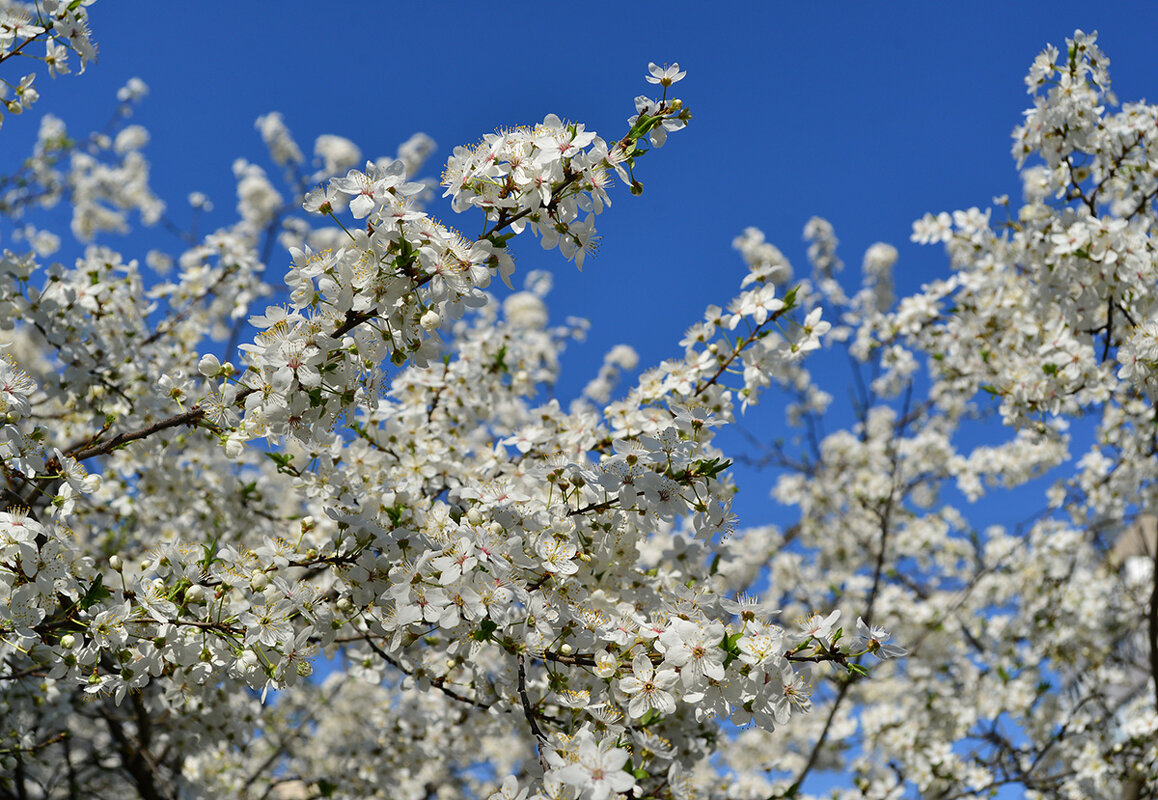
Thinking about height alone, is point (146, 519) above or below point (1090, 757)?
above

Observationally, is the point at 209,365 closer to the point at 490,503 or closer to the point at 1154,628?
the point at 490,503

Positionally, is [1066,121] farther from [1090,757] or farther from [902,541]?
[902,541]

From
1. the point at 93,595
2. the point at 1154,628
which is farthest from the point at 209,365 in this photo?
the point at 1154,628

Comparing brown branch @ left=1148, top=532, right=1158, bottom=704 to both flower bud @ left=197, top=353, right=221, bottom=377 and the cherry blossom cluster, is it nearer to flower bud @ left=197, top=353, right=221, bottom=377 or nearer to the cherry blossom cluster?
flower bud @ left=197, top=353, right=221, bottom=377

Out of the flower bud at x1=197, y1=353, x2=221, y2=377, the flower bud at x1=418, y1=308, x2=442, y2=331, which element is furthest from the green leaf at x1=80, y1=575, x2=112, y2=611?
the flower bud at x1=418, y1=308, x2=442, y2=331

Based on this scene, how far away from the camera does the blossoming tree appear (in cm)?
238

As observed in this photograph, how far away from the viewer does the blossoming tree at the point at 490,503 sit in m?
2.38

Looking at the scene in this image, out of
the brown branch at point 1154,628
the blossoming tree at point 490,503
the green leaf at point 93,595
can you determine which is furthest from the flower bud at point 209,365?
the brown branch at point 1154,628

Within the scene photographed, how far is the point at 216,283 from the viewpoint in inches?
206

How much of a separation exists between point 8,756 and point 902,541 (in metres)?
8.61

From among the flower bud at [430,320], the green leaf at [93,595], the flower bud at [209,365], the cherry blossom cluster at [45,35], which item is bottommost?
the green leaf at [93,595]

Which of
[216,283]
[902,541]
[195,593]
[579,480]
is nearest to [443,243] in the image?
[579,480]

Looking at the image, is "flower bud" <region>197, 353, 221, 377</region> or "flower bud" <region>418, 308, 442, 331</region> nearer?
"flower bud" <region>418, 308, 442, 331</region>

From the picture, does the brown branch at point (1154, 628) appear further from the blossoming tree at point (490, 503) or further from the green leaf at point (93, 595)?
the green leaf at point (93, 595)
